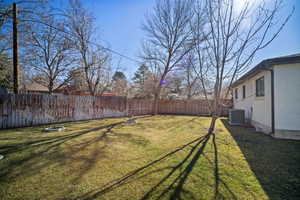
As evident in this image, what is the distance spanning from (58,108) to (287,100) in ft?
33.8

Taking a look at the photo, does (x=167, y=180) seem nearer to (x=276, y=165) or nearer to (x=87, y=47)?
(x=276, y=165)

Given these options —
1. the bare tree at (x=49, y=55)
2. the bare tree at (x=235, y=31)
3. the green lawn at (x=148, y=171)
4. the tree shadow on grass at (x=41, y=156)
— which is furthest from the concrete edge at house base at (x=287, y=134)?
the bare tree at (x=49, y=55)

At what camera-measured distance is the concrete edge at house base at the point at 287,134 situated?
4.77 metres

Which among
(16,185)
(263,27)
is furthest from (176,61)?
(16,185)

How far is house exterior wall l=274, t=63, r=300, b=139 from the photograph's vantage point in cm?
475

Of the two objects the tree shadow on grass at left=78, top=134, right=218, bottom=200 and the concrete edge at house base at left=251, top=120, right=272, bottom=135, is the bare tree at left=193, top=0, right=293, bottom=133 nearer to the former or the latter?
the concrete edge at house base at left=251, top=120, right=272, bottom=135

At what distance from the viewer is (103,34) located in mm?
12250

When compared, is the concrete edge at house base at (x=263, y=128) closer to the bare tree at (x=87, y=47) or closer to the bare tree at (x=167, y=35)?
the bare tree at (x=167, y=35)

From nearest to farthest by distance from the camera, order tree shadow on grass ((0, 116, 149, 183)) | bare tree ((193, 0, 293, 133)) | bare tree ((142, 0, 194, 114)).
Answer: tree shadow on grass ((0, 116, 149, 183))
bare tree ((193, 0, 293, 133))
bare tree ((142, 0, 194, 114))

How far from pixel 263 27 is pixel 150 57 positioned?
37.3 ft

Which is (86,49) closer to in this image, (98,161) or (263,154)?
(98,161)

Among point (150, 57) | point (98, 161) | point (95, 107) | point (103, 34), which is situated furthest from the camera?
point (150, 57)

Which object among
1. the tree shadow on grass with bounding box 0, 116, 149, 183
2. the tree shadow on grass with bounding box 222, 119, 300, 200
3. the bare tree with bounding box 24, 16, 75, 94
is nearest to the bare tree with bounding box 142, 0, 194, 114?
the bare tree with bounding box 24, 16, 75, 94

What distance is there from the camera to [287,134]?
15.9 feet
